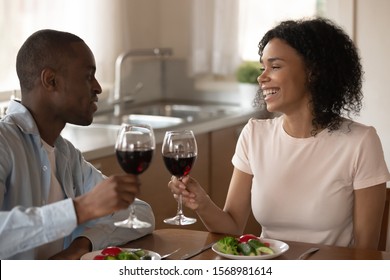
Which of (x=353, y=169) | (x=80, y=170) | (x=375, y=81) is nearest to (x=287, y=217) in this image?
(x=353, y=169)

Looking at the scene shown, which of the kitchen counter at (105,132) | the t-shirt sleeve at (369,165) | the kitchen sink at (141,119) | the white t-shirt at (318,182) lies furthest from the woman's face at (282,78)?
the kitchen sink at (141,119)

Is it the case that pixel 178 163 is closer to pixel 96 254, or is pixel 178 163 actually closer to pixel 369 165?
pixel 96 254

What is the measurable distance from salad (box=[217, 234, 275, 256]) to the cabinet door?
81.2 inches

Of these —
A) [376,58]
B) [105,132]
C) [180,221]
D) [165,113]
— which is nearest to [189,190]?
[180,221]

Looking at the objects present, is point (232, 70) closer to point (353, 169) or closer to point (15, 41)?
point (15, 41)

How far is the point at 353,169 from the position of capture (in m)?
2.32

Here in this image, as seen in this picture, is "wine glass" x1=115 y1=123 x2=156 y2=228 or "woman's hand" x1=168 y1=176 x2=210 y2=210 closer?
"wine glass" x1=115 y1=123 x2=156 y2=228

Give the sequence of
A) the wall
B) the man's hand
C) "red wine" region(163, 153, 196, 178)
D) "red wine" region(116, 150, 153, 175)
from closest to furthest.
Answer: the man's hand → "red wine" region(116, 150, 153, 175) → "red wine" region(163, 153, 196, 178) → the wall

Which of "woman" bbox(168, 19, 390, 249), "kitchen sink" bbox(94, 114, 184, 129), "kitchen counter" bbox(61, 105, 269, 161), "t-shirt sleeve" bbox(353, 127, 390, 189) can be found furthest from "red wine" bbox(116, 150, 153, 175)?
"kitchen sink" bbox(94, 114, 184, 129)

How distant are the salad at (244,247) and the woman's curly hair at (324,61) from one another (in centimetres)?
64

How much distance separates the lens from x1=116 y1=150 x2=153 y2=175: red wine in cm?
175

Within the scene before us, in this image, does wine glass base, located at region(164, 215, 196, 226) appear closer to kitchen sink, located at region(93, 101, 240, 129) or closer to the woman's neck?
the woman's neck

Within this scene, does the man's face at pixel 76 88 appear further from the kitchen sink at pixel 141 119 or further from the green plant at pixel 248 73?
the green plant at pixel 248 73
